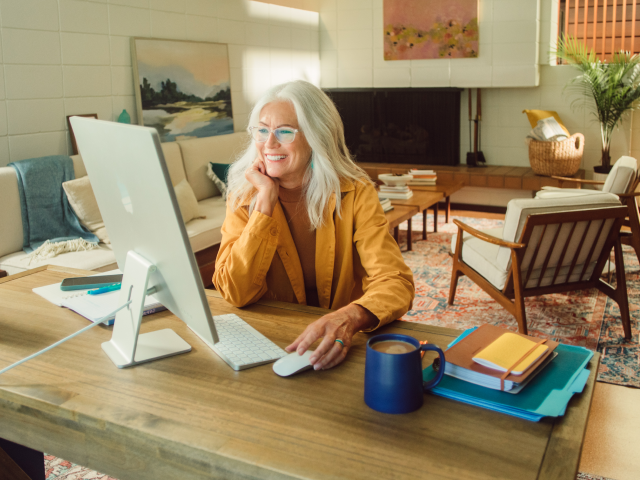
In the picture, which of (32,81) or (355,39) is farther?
(355,39)

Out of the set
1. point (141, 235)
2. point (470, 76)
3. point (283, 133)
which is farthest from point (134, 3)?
point (141, 235)

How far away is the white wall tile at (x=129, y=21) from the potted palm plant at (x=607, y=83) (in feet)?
12.2

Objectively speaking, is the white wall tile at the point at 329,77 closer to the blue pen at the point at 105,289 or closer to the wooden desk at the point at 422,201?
the wooden desk at the point at 422,201

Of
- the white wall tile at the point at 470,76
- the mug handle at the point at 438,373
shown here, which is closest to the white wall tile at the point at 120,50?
the white wall tile at the point at 470,76

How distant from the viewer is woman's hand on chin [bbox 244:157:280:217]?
159 centimetres

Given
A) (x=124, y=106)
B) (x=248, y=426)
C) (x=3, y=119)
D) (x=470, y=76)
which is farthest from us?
(x=470, y=76)

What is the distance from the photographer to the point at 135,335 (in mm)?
1187

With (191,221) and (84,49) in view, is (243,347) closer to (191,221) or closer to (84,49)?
(191,221)

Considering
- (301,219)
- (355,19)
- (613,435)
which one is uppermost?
(355,19)

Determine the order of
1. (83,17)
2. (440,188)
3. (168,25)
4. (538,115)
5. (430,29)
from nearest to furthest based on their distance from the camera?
(83,17) → (168,25) → (440,188) → (538,115) → (430,29)

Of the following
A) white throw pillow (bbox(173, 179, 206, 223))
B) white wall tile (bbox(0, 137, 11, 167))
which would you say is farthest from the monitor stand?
white wall tile (bbox(0, 137, 11, 167))

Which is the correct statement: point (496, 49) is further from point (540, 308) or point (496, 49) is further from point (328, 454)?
point (328, 454)

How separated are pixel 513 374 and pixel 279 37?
18.5 ft

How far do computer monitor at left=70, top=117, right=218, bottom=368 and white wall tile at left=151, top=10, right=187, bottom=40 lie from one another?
3706 millimetres
